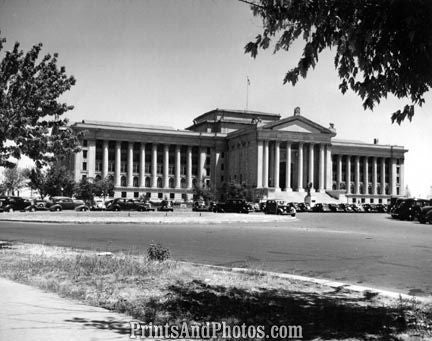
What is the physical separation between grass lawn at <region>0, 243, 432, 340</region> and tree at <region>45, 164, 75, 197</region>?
8307 cm

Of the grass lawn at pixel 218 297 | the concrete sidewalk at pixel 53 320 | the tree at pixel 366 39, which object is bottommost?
the grass lawn at pixel 218 297

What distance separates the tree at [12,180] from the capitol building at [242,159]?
28938mm

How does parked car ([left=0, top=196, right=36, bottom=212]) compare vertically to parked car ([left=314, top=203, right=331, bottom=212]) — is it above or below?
above

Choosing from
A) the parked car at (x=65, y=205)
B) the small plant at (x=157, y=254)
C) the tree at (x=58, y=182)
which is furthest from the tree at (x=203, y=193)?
the small plant at (x=157, y=254)

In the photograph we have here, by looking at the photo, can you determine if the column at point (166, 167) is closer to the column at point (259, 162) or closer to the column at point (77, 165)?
the column at point (77, 165)

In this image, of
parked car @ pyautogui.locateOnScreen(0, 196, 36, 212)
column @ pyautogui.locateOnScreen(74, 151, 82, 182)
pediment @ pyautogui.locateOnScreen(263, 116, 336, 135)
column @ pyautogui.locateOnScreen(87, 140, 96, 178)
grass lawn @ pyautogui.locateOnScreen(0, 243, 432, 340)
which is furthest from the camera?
column @ pyautogui.locateOnScreen(87, 140, 96, 178)

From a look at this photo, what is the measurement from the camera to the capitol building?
119938 millimetres

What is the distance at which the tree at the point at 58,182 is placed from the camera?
92125 mm

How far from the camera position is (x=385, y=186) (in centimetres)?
14275

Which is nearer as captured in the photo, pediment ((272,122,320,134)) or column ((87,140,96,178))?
pediment ((272,122,320,134))

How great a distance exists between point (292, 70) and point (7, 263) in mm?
8554

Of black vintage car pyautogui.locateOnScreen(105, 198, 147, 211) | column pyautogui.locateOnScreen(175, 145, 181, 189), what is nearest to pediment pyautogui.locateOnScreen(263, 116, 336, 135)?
column pyautogui.locateOnScreen(175, 145, 181, 189)

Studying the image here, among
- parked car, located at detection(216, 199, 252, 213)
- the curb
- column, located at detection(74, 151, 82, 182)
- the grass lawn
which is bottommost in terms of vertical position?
parked car, located at detection(216, 199, 252, 213)

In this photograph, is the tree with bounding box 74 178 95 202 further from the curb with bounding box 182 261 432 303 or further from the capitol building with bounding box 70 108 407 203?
the curb with bounding box 182 261 432 303
